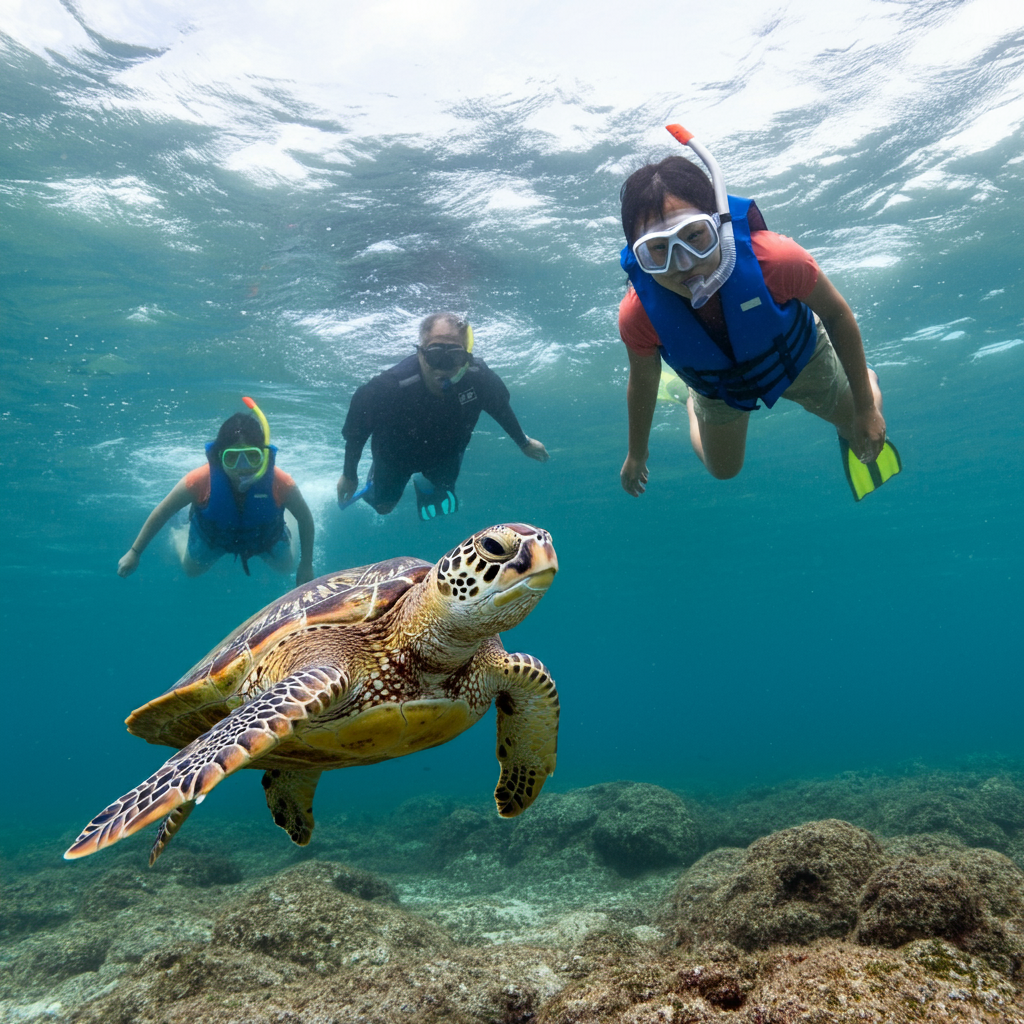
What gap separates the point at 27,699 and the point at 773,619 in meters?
108

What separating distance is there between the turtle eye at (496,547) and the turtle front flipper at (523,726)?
0.94 metres

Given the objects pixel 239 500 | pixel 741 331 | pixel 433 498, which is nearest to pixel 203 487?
pixel 239 500

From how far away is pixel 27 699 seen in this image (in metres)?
90.4

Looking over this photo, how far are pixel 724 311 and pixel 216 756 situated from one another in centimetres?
382

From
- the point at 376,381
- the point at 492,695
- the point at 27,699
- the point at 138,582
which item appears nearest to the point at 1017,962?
the point at 492,695

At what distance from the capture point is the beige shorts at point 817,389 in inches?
176

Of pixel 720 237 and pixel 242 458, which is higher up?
pixel 720 237

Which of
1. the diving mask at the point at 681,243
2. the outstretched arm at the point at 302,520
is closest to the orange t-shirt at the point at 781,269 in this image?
the diving mask at the point at 681,243

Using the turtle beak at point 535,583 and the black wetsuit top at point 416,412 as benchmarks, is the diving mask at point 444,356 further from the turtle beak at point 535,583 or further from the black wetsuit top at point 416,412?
the turtle beak at point 535,583

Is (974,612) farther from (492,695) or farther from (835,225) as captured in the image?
(492,695)

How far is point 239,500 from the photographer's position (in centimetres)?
823

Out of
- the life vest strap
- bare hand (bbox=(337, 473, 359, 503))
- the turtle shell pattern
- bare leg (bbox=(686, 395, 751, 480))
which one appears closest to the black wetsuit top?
bare hand (bbox=(337, 473, 359, 503))

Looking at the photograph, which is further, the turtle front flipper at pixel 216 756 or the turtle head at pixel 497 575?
the turtle head at pixel 497 575

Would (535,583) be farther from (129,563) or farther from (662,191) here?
(129,563)
